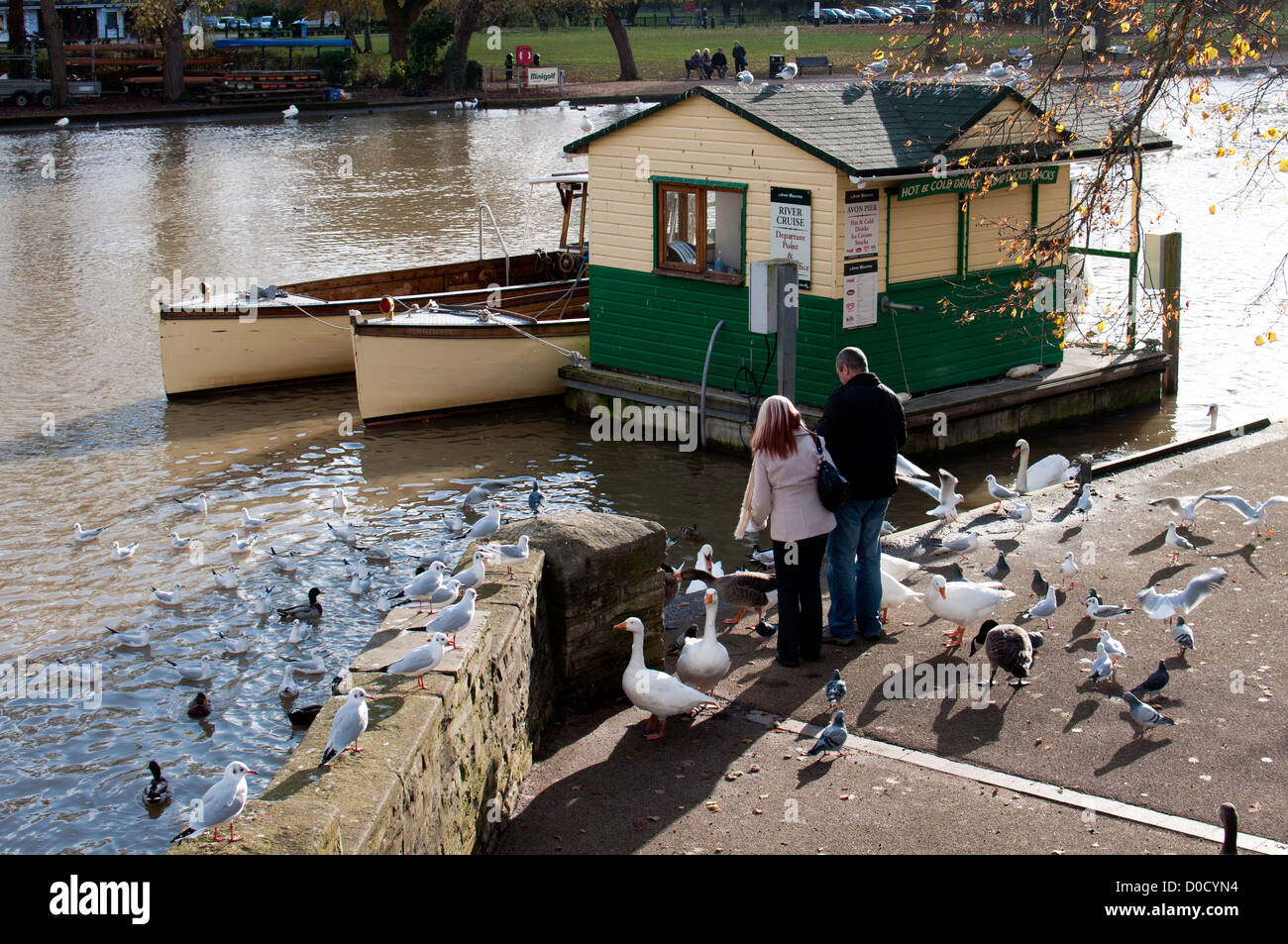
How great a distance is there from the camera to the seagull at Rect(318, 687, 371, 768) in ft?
19.2

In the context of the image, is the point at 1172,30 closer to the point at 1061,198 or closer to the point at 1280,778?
the point at 1280,778

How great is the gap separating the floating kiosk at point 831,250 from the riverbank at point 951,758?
613cm

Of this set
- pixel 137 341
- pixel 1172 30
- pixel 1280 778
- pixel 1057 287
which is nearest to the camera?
pixel 1280 778

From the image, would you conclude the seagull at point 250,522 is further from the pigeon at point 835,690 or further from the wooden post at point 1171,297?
the wooden post at point 1171,297

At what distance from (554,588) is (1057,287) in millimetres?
11972

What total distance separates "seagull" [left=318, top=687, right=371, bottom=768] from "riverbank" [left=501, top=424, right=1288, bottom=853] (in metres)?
1.36

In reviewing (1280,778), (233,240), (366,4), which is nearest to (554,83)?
(366,4)

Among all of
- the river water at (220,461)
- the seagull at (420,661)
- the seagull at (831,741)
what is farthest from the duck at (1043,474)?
the seagull at (420,661)

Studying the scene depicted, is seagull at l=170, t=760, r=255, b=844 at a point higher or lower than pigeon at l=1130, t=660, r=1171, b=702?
lower

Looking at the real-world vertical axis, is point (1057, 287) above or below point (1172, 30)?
below

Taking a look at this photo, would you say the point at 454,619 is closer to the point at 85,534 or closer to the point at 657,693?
the point at 657,693

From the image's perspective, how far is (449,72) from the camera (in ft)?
218

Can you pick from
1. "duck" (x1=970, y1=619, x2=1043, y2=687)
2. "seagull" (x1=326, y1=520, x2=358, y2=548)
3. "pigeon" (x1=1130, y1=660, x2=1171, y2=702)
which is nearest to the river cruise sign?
"seagull" (x1=326, y1=520, x2=358, y2=548)

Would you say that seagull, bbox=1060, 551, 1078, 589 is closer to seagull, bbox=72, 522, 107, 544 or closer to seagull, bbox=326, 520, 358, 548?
seagull, bbox=326, 520, 358, 548
